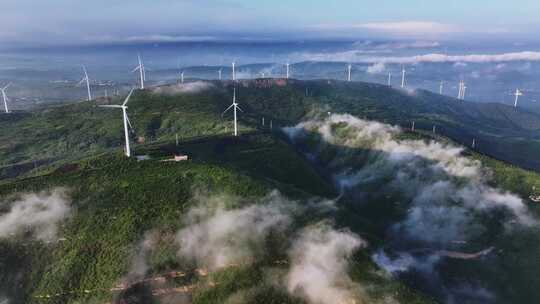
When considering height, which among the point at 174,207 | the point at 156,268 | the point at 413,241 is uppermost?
the point at 174,207

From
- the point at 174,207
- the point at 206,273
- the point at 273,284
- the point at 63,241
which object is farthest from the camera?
the point at 174,207

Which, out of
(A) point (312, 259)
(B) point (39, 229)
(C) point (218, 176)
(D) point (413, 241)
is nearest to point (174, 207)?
(C) point (218, 176)

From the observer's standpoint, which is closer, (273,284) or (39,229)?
(273,284)

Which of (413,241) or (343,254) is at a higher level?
(343,254)

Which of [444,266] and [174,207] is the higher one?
[174,207]

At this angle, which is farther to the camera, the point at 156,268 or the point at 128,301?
the point at 156,268

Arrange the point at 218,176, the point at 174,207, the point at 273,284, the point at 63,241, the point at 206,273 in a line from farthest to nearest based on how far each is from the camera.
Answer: the point at 218,176 < the point at 174,207 < the point at 63,241 < the point at 206,273 < the point at 273,284

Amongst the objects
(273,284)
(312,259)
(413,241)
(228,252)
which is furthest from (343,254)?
(413,241)

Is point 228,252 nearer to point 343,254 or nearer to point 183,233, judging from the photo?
point 183,233

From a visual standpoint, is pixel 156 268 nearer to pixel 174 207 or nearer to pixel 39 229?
pixel 174 207
